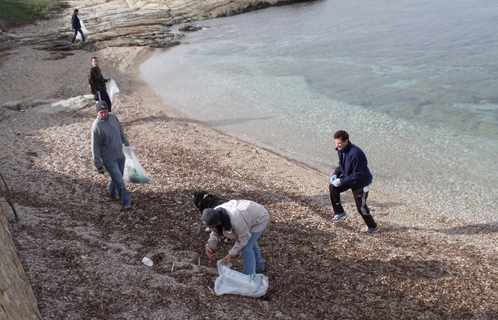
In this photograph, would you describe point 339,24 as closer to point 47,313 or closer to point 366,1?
point 366,1

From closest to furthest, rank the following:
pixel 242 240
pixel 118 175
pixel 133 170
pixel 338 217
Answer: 1. pixel 242 240
2. pixel 118 175
3. pixel 338 217
4. pixel 133 170

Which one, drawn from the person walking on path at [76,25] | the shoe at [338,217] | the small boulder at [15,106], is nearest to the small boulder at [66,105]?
the small boulder at [15,106]

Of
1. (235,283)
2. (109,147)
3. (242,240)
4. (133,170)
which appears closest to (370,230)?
(235,283)

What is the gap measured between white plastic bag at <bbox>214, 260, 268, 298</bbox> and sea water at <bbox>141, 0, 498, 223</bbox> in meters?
5.00

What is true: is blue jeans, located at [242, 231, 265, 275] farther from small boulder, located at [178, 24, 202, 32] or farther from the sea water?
small boulder, located at [178, 24, 202, 32]

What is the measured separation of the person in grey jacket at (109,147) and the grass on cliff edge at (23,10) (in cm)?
2453

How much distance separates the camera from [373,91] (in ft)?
54.1

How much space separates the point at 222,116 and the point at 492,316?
10.4 m

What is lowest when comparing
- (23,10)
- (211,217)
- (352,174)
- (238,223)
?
(352,174)

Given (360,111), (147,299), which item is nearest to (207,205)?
(147,299)

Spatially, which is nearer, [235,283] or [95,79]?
[235,283]

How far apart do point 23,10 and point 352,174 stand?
101ft

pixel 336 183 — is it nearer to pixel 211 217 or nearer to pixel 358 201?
pixel 358 201

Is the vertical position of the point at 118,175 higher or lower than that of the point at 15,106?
lower
